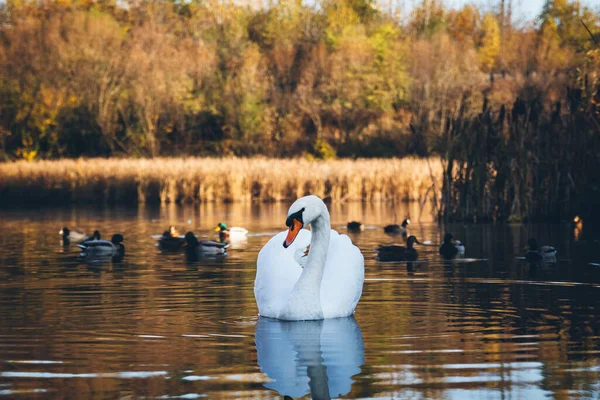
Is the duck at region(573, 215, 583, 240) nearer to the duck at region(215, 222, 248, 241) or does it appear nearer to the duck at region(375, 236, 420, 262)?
the duck at region(375, 236, 420, 262)

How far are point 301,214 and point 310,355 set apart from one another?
1.74 metres

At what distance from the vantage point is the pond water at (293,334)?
22.7 ft

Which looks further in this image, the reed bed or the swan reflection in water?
the reed bed

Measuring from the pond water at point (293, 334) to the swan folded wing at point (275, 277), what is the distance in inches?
6.4

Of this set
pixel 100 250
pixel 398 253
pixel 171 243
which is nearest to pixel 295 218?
pixel 398 253

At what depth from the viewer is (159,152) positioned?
202 ft

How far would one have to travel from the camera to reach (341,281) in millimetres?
10031

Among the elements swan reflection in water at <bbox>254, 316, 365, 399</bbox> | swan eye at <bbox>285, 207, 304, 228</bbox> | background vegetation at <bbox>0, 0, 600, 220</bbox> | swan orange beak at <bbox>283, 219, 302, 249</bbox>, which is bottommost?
swan reflection in water at <bbox>254, 316, 365, 399</bbox>

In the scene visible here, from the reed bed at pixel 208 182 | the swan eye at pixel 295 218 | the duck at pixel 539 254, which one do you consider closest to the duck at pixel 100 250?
the duck at pixel 539 254

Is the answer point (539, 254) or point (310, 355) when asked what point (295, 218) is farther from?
point (539, 254)

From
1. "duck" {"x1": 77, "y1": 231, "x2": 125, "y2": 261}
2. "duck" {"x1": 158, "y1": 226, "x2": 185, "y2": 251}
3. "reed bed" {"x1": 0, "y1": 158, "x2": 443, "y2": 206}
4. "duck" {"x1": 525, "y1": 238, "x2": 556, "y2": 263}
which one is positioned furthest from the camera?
"reed bed" {"x1": 0, "y1": 158, "x2": 443, "y2": 206}

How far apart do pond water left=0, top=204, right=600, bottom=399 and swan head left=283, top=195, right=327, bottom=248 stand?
32.5 inches

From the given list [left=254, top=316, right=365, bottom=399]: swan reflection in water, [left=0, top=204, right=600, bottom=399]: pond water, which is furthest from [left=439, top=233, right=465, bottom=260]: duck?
[left=254, top=316, right=365, bottom=399]: swan reflection in water

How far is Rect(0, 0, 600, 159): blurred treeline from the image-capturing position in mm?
58438
